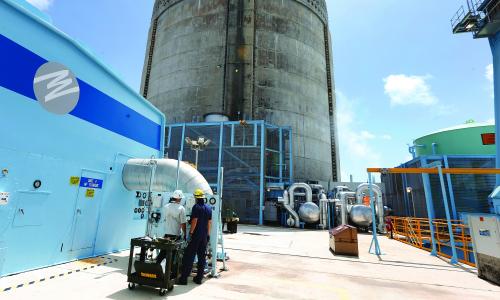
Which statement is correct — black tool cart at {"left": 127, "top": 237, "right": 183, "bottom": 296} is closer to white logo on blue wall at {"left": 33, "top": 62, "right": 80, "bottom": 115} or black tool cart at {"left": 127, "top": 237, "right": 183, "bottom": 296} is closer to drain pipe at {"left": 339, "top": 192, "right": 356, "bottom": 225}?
white logo on blue wall at {"left": 33, "top": 62, "right": 80, "bottom": 115}

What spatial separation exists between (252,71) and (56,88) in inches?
860

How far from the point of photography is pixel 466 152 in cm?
2027

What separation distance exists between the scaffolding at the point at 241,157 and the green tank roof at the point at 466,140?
501 inches

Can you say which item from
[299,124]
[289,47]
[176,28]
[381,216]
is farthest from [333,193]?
[176,28]

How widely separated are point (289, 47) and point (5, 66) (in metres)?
26.8

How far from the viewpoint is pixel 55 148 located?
6.03 metres

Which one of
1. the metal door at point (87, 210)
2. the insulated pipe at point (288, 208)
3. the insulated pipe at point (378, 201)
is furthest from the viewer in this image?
the insulated pipe at point (288, 208)

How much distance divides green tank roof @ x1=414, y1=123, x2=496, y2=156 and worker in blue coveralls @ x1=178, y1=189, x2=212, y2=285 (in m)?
23.0

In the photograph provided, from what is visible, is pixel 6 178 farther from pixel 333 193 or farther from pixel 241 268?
pixel 333 193

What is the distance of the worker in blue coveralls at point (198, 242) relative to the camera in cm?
521

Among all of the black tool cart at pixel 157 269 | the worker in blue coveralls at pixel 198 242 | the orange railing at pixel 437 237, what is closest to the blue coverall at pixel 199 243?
the worker in blue coveralls at pixel 198 242

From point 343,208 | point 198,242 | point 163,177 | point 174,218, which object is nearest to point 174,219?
point 174,218

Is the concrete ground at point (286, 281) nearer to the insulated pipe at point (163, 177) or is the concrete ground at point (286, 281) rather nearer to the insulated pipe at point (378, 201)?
the insulated pipe at point (163, 177)

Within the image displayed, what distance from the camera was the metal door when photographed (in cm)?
664
